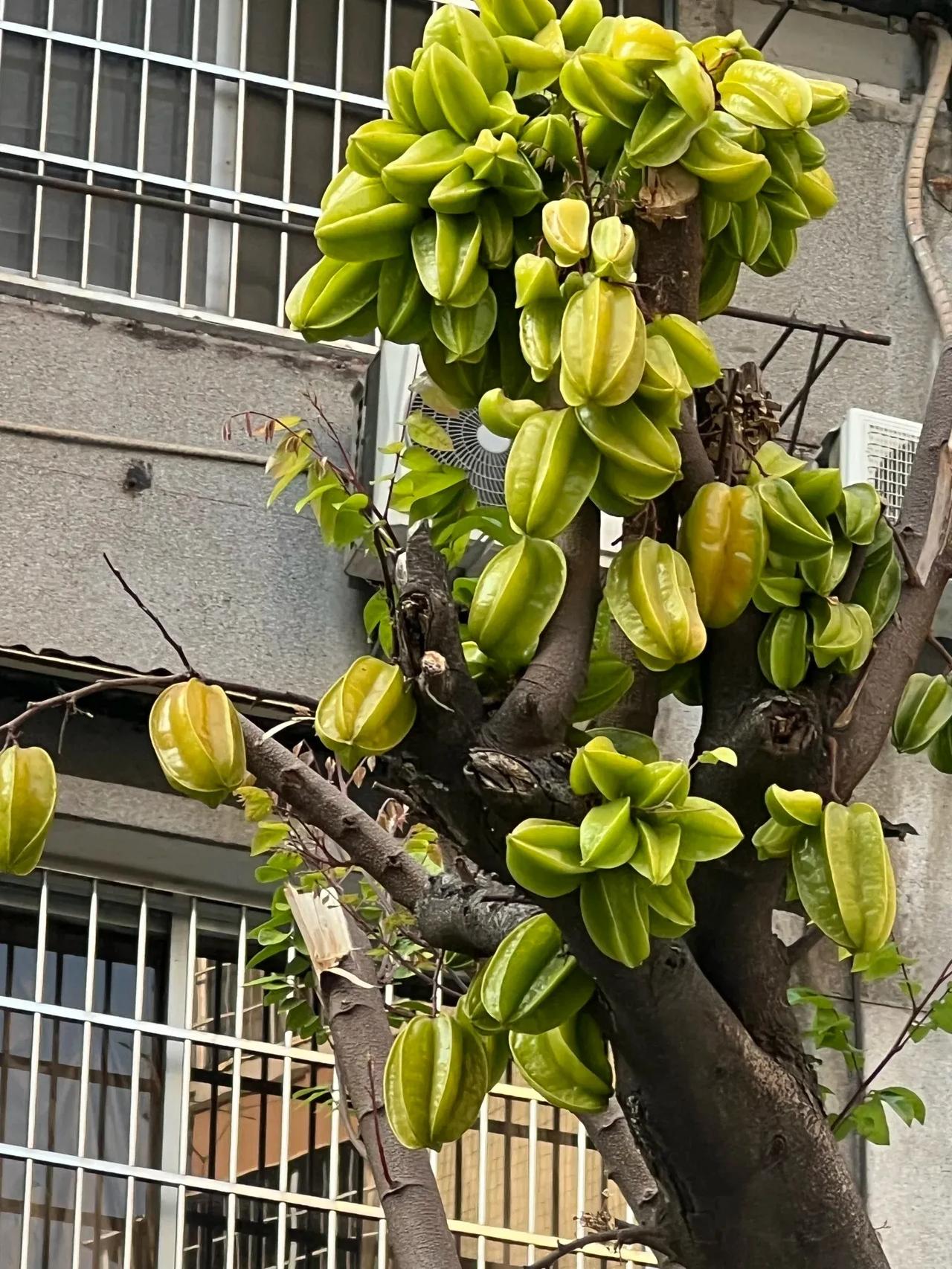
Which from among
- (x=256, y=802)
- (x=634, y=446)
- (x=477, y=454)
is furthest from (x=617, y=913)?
(x=477, y=454)

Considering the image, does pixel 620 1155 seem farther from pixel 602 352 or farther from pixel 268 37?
pixel 268 37

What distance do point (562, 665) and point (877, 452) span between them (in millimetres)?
3865

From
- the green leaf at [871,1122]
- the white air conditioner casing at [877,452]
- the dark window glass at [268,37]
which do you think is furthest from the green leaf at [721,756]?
the dark window glass at [268,37]

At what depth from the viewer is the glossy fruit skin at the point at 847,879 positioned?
2.74 m

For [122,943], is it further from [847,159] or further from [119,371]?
[847,159]

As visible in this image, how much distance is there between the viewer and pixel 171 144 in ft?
22.8

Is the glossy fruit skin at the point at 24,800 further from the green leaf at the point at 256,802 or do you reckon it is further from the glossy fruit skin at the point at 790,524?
the green leaf at the point at 256,802

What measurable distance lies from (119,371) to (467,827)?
4045 millimetres

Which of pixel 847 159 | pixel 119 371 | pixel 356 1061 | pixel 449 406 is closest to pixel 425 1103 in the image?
pixel 449 406

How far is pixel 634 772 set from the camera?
257cm

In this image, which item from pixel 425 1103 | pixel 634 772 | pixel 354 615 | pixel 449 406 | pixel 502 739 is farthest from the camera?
pixel 354 615

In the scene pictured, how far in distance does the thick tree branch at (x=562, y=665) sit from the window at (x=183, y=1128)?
3157 millimetres

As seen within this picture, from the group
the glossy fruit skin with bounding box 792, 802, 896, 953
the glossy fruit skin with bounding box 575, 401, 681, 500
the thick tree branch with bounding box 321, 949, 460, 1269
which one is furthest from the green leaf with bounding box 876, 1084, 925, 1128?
the glossy fruit skin with bounding box 575, 401, 681, 500

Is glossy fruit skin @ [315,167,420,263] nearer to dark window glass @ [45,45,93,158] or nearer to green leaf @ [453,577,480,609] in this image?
green leaf @ [453,577,480,609]
